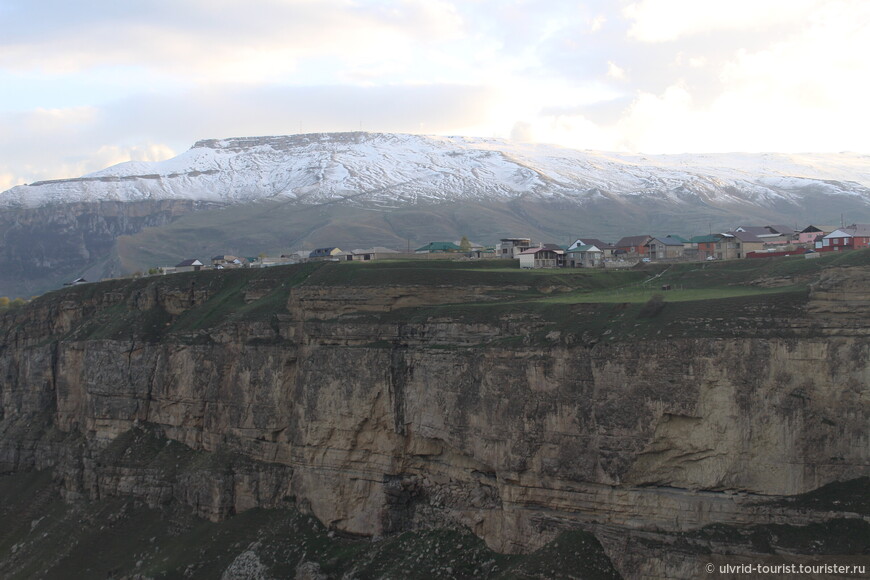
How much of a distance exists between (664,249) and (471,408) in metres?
34.1

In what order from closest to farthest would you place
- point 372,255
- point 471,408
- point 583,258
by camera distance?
point 471,408, point 583,258, point 372,255

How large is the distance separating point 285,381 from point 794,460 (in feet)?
107

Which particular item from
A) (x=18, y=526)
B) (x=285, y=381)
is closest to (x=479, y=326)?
(x=285, y=381)

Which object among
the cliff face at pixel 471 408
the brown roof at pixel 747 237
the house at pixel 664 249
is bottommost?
the cliff face at pixel 471 408

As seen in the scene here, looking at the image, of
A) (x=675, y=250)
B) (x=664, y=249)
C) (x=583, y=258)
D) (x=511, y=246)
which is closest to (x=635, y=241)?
(x=664, y=249)

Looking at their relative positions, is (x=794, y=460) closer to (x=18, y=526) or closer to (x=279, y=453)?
(x=279, y=453)

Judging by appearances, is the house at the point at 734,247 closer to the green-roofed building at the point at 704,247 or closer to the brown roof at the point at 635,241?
the green-roofed building at the point at 704,247

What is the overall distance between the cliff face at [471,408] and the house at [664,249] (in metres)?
23.5

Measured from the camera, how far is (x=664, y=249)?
7362 cm

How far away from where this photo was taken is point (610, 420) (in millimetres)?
40656

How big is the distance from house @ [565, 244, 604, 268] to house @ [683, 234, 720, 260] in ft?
25.3

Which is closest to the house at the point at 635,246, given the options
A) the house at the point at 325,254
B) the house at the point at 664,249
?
the house at the point at 664,249

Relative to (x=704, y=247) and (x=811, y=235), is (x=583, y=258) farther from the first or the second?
(x=811, y=235)

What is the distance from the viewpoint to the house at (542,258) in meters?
67.2
